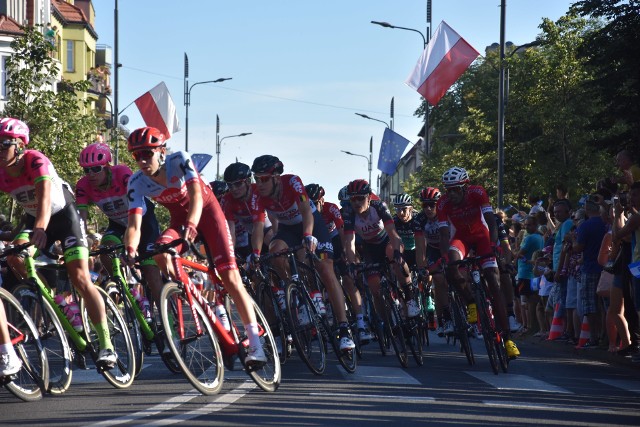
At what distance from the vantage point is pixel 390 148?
4166 cm

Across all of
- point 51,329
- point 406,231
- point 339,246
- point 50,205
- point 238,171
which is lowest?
point 51,329

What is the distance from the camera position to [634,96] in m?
25.2

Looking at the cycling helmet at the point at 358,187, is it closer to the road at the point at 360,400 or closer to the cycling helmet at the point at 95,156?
the road at the point at 360,400

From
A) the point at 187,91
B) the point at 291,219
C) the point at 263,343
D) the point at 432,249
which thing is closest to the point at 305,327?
the point at 263,343

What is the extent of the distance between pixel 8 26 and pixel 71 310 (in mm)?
55862

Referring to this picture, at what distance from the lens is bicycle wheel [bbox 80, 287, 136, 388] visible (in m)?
10.4

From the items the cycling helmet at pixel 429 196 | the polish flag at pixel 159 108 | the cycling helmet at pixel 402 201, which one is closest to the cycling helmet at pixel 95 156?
the cycling helmet at pixel 429 196

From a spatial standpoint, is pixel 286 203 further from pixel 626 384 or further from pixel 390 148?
pixel 390 148

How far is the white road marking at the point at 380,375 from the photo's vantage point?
11945 mm

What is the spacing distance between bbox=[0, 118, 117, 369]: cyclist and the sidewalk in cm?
725

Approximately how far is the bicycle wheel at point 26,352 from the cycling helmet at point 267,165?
3890 mm

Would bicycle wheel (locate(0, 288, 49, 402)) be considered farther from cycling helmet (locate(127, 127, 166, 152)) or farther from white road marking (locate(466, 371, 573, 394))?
white road marking (locate(466, 371, 573, 394))

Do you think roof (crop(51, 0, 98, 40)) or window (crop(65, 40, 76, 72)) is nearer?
roof (crop(51, 0, 98, 40))

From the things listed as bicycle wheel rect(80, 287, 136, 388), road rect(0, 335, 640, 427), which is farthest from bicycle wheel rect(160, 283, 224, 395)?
bicycle wheel rect(80, 287, 136, 388)
